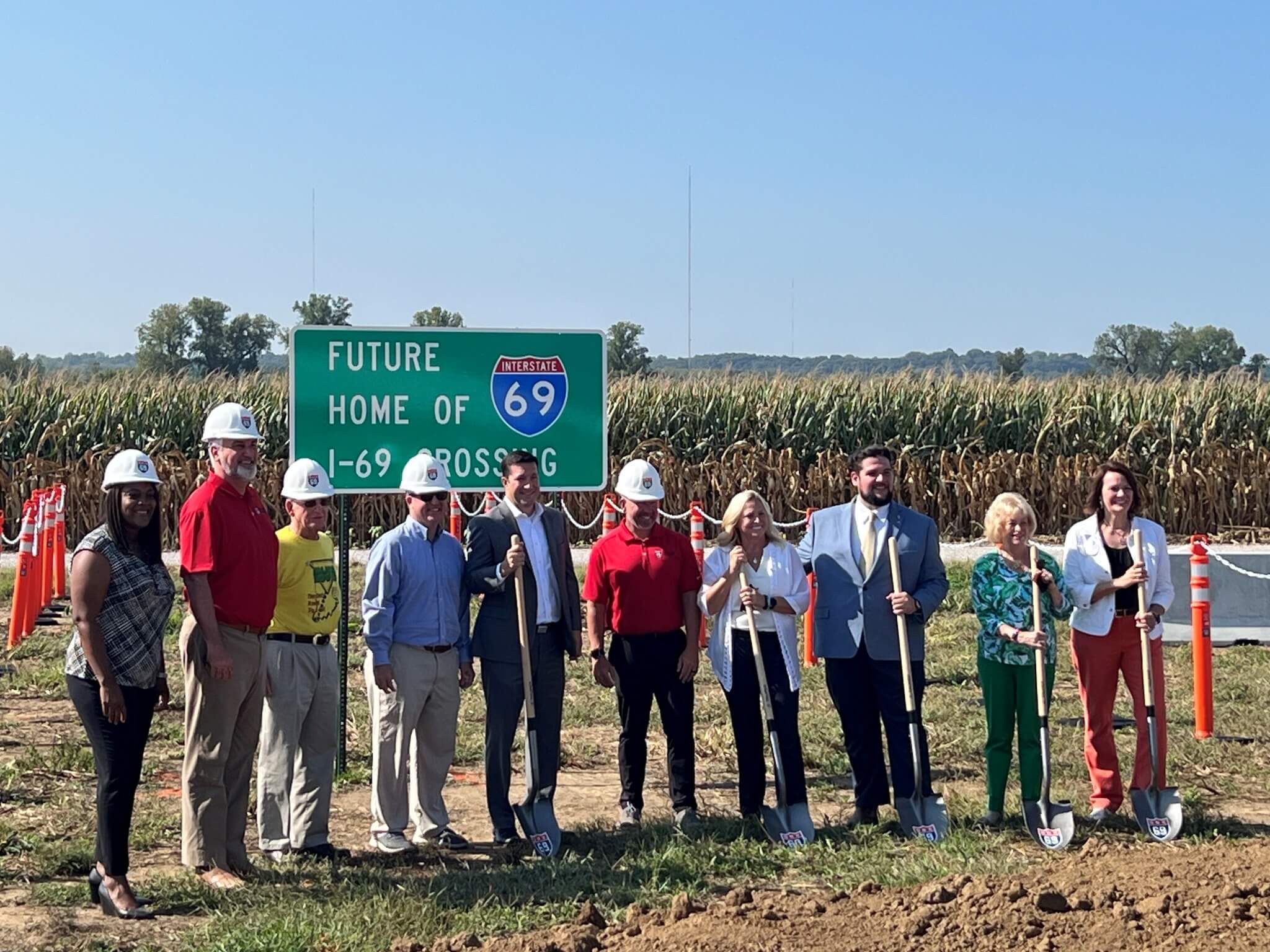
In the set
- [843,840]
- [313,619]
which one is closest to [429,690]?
[313,619]

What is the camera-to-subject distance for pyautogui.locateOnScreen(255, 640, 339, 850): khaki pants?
7.46m

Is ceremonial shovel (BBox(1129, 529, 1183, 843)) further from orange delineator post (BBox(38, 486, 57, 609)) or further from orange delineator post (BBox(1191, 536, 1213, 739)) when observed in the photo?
orange delineator post (BBox(38, 486, 57, 609))

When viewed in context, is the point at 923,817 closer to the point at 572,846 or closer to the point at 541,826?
the point at 572,846

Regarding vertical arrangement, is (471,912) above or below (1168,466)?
below

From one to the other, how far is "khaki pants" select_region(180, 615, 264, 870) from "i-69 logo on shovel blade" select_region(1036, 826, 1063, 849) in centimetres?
382

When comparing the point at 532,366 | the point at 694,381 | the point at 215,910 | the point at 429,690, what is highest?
the point at 694,381

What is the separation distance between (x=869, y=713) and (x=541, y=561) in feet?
6.26

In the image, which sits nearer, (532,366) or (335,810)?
(335,810)

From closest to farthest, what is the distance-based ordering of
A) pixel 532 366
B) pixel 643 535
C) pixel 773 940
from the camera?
pixel 773 940 < pixel 643 535 < pixel 532 366

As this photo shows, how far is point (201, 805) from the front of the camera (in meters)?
7.02

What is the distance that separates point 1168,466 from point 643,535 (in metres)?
18.7

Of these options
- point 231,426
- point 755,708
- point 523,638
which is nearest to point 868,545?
point 755,708

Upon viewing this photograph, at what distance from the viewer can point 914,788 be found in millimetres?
7879

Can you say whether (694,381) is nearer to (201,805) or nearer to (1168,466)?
(1168,466)
